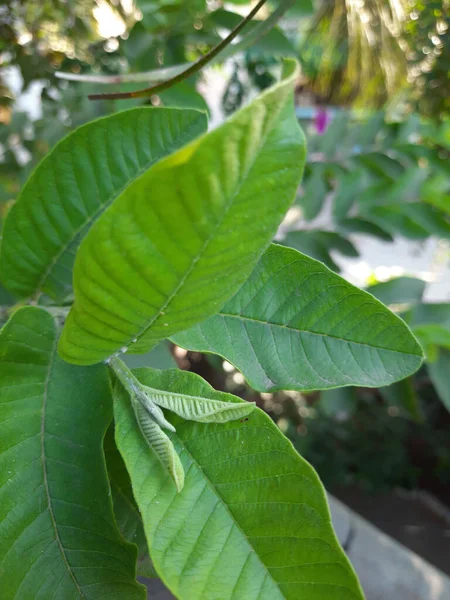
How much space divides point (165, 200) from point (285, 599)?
0.28 meters

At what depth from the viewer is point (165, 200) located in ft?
0.80

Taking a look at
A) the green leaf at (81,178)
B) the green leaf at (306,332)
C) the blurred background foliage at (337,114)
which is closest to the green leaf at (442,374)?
the blurred background foliage at (337,114)

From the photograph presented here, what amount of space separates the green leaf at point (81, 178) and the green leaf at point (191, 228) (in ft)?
0.66

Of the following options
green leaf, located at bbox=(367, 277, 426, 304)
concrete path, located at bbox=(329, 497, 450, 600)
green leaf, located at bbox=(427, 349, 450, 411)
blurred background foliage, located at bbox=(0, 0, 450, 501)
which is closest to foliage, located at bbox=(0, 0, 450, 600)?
blurred background foliage, located at bbox=(0, 0, 450, 501)

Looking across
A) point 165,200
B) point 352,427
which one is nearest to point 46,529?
point 165,200

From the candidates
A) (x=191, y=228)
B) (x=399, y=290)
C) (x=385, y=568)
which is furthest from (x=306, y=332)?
(x=385, y=568)

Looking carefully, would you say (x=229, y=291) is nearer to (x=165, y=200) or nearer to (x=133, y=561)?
(x=165, y=200)

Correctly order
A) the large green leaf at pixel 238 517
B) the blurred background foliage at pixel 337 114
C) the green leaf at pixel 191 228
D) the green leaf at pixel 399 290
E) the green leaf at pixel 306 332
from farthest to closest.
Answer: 1. the green leaf at pixel 399 290
2. the blurred background foliage at pixel 337 114
3. the green leaf at pixel 306 332
4. the large green leaf at pixel 238 517
5. the green leaf at pixel 191 228

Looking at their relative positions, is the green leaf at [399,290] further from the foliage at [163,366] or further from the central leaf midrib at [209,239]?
the central leaf midrib at [209,239]

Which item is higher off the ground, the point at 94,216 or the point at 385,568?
the point at 94,216

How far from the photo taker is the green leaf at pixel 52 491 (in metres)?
0.38

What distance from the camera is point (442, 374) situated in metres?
1.12

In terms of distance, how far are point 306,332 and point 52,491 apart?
250 mm

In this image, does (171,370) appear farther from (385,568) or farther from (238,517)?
(385,568)
